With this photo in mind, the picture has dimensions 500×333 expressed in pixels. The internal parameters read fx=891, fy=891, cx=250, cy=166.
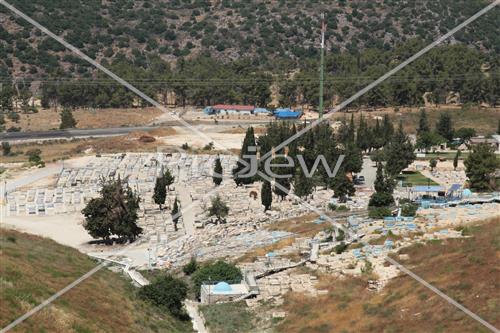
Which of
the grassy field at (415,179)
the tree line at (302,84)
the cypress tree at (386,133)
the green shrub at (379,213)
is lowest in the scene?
the grassy field at (415,179)

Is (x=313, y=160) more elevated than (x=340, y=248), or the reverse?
(x=313, y=160)

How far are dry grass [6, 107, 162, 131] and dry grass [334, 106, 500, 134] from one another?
30.4m

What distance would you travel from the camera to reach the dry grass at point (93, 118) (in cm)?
13162

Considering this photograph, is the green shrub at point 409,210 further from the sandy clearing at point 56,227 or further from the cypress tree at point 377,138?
the cypress tree at point 377,138

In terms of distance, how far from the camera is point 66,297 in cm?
3731

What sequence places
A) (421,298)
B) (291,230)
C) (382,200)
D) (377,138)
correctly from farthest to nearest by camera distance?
(377,138)
(382,200)
(291,230)
(421,298)

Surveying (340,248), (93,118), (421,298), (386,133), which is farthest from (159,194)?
(93,118)

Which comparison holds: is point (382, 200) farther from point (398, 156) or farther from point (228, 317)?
point (228, 317)

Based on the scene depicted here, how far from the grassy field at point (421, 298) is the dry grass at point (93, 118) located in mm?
88195

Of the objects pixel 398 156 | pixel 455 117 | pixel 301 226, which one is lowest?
pixel 301 226

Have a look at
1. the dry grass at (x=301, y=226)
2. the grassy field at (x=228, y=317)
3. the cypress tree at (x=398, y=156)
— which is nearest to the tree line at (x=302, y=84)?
the cypress tree at (x=398, y=156)

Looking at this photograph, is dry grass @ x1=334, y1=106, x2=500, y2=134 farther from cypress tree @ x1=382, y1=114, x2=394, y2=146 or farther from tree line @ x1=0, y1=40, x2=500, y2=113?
cypress tree @ x1=382, y1=114, x2=394, y2=146

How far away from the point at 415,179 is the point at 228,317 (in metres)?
42.8

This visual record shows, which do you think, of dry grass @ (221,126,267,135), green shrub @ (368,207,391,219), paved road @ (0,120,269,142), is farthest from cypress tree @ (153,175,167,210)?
paved road @ (0,120,269,142)
